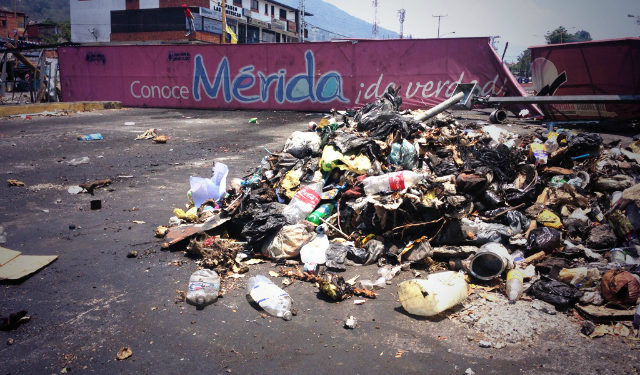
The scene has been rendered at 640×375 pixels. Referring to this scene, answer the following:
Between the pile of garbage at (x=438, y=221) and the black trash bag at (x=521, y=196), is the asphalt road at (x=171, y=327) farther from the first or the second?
the black trash bag at (x=521, y=196)

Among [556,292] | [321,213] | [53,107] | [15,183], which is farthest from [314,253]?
[53,107]

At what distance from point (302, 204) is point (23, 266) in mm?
2695

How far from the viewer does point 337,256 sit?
12.8 feet

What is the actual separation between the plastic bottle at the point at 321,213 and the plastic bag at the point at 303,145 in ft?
4.50

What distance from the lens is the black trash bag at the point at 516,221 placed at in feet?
13.8

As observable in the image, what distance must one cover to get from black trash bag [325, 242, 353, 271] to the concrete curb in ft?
51.1

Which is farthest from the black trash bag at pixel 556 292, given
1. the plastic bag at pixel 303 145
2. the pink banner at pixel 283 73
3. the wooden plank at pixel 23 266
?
the pink banner at pixel 283 73

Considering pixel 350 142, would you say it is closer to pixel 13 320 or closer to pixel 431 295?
pixel 431 295

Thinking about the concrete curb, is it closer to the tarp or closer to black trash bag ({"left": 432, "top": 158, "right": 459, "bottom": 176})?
black trash bag ({"left": 432, "top": 158, "right": 459, "bottom": 176})

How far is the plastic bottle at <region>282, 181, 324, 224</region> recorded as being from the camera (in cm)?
445

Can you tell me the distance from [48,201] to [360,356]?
200 inches

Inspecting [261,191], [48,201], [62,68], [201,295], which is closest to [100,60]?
[62,68]

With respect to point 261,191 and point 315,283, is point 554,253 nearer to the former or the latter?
point 315,283

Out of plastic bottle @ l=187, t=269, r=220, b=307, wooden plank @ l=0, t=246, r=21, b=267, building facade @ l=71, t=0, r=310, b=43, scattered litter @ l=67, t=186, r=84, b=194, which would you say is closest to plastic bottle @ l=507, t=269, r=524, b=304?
plastic bottle @ l=187, t=269, r=220, b=307
